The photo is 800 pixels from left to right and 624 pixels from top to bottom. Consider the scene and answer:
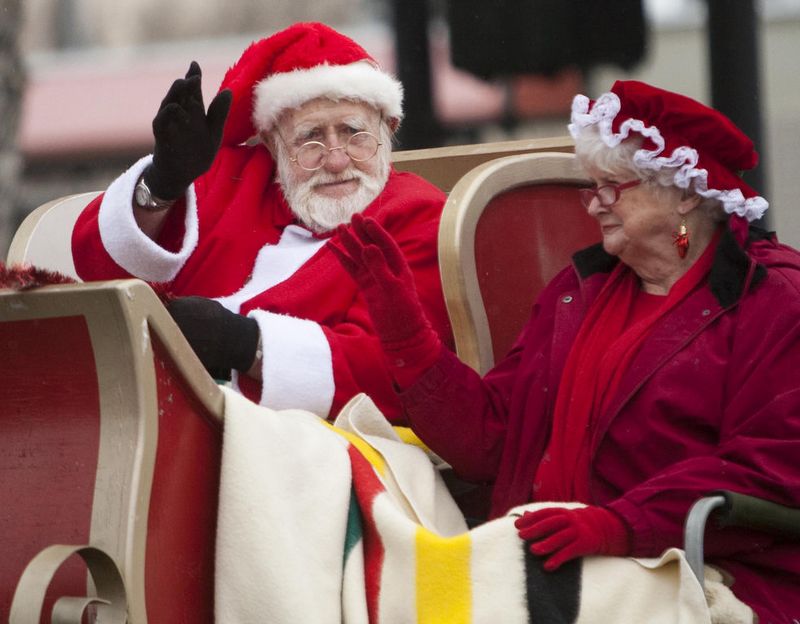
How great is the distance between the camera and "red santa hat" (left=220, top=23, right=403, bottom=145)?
377 centimetres

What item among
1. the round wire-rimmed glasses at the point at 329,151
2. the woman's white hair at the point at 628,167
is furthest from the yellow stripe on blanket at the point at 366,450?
the round wire-rimmed glasses at the point at 329,151

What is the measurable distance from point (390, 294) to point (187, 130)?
2.14ft

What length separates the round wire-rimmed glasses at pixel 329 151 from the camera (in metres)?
3.73

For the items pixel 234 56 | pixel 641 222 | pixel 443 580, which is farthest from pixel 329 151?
pixel 234 56

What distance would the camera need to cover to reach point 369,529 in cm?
264

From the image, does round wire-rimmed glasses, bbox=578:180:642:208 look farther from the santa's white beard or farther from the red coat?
the santa's white beard

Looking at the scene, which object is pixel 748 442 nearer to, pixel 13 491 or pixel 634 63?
pixel 13 491

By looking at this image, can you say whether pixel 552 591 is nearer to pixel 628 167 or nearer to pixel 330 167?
pixel 628 167

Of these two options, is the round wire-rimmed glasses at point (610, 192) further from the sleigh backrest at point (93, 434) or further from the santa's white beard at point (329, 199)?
the sleigh backrest at point (93, 434)

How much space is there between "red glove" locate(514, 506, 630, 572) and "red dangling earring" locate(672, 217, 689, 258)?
609 millimetres

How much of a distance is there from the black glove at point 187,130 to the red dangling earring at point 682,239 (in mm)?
1005

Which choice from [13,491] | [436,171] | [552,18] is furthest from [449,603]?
[552,18]

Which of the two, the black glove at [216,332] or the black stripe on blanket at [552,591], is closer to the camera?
the black stripe on blanket at [552,591]

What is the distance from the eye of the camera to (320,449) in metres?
2.67
